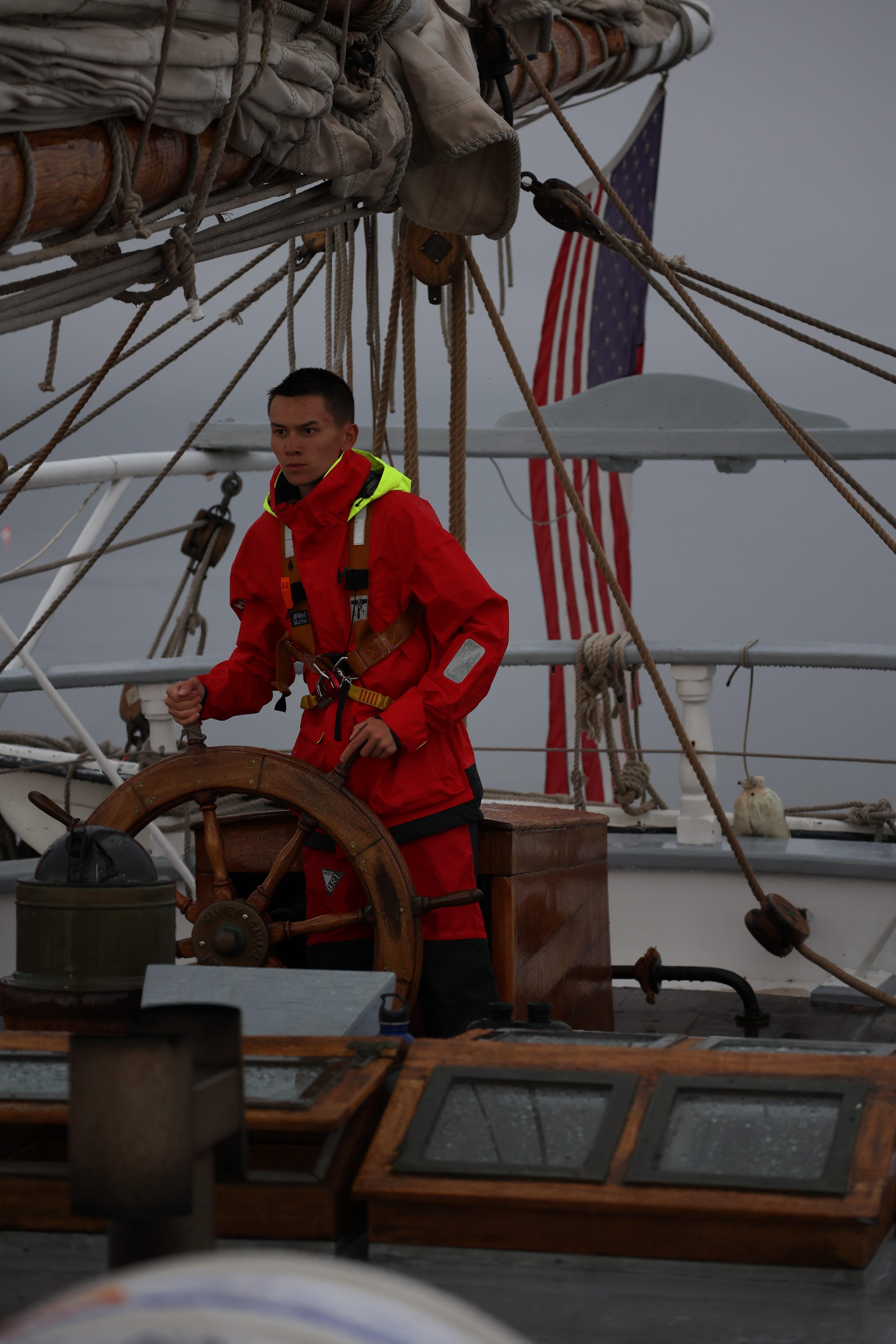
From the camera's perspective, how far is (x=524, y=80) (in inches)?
169

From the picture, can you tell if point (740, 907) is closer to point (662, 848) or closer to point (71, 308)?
point (662, 848)

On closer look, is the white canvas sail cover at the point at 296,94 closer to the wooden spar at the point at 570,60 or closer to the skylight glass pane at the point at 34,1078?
the wooden spar at the point at 570,60

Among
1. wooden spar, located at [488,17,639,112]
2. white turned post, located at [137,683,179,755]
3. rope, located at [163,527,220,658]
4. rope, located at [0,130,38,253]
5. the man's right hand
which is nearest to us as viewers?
rope, located at [0,130,38,253]

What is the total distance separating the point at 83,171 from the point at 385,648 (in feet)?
3.06

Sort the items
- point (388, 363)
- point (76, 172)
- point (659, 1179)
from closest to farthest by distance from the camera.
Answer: point (659, 1179), point (76, 172), point (388, 363)

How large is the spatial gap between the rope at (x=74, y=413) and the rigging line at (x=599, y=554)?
0.51 meters

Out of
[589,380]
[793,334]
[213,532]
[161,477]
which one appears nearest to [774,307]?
[793,334]

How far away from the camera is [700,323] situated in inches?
148

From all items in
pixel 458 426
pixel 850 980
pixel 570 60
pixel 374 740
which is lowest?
pixel 850 980

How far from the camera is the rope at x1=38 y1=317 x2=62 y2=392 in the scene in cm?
342

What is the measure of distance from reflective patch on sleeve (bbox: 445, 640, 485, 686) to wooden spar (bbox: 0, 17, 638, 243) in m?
0.90

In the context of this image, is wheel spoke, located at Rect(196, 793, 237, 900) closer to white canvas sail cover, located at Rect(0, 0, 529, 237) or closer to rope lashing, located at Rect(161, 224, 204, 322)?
rope lashing, located at Rect(161, 224, 204, 322)

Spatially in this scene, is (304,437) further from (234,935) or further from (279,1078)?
(279,1078)

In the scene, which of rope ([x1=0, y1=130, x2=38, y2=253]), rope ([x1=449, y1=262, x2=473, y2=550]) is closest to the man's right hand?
rope ([x1=0, y1=130, x2=38, y2=253])
